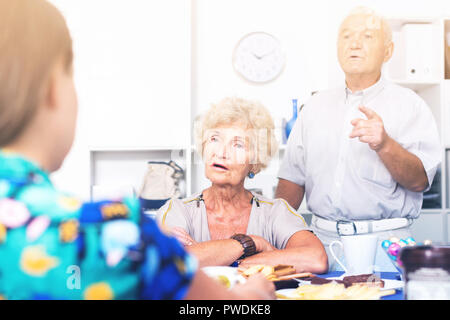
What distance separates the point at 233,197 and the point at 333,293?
612 mm

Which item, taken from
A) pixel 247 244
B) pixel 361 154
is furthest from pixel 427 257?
pixel 361 154

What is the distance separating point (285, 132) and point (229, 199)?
115 centimetres

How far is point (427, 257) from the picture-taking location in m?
0.57

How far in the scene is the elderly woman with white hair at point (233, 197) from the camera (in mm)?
1229

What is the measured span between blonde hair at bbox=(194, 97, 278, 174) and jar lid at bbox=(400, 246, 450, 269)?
728 millimetres

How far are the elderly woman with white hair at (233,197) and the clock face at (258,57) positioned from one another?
128 cm

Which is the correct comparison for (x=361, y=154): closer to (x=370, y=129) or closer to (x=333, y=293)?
(x=370, y=129)

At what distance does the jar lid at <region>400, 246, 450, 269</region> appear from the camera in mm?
565

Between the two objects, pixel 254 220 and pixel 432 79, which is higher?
pixel 432 79

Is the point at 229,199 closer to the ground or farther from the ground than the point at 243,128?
closer to the ground
